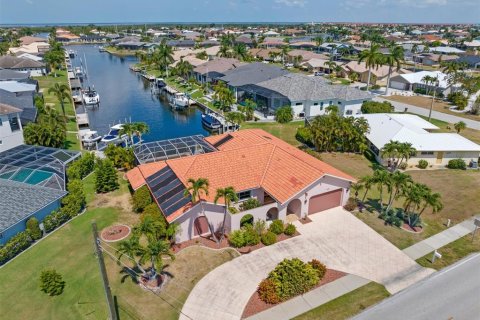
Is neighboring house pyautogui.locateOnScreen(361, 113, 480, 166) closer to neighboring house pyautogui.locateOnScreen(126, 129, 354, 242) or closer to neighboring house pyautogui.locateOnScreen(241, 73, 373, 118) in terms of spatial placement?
neighboring house pyautogui.locateOnScreen(126, 129, 354, 242)

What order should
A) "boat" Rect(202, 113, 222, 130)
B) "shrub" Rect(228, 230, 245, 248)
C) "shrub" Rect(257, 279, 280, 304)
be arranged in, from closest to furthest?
"shrub" Rect(257, 279, 280, 304) → "shrub" Rect(228, 230, 245, 248) → "boat" Rect(202, 113, 222, 130)

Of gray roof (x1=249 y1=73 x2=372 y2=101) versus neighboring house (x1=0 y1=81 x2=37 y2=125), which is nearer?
neighboring house (x1=0 y1=81 x2=37 y2=125)

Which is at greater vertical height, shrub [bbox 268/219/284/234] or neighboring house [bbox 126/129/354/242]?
neighboring house [bbox 126/129/354/242]

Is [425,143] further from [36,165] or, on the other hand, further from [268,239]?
[36,165]

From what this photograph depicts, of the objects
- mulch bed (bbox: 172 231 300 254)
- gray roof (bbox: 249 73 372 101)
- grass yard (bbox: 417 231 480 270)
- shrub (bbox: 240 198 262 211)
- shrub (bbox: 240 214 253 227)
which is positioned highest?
gray roof (bbox: 249 73 372 101)

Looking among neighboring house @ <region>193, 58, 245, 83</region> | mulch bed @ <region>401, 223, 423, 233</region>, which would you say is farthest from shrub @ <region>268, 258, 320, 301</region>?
neighboring house @ <region>193, 58, 245, 83</region>

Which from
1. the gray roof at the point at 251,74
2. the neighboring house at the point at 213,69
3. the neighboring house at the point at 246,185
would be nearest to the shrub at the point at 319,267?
the neighboring house at the point at 246,185

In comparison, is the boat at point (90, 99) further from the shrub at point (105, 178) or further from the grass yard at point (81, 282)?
the grass yard at point (81, 282)
